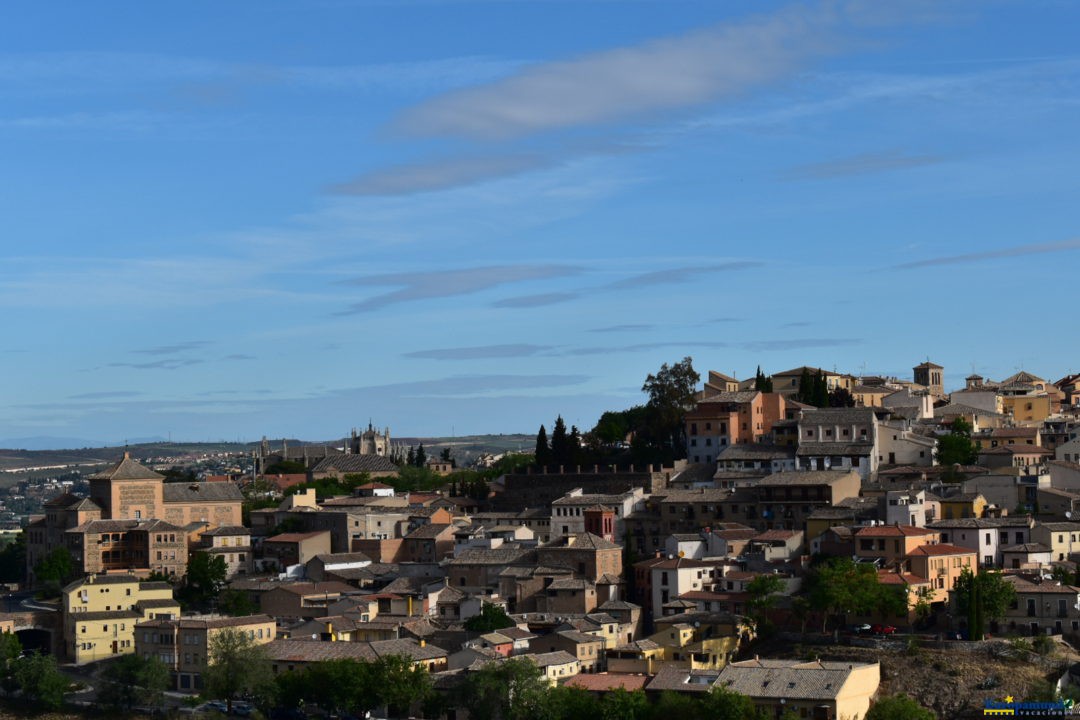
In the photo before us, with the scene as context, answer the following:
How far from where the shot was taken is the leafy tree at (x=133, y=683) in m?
61.2

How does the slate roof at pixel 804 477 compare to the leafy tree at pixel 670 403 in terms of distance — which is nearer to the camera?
the slate roof at pixel 804 477

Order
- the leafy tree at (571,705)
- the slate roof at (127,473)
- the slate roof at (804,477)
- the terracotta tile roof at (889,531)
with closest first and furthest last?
the leafy tree at (571,705), the terracotta tile roof at (889,531), the slate roof at (804,477), the slate roof at (127,473)

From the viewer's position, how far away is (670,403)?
282 feet

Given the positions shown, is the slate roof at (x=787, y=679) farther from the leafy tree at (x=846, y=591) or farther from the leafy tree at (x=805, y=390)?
the leafy tree at (x=805, y=390)

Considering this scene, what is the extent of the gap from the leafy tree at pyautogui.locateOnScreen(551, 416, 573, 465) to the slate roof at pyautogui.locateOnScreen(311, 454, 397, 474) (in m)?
23.6

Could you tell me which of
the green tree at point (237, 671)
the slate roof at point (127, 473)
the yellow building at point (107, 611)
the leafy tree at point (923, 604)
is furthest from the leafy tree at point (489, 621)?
the slate roof at point (127, 473)

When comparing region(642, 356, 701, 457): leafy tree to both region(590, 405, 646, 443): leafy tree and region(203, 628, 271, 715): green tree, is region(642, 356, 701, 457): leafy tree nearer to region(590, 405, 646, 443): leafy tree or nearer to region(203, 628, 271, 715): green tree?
region(590, 405, 646, 443): leafy tree

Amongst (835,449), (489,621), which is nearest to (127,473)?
(489,621)

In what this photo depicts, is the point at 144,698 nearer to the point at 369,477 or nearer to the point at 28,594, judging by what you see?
the point at 28,594

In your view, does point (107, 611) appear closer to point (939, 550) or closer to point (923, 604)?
point (923, 604)

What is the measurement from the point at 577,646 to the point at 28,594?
31.0 metres

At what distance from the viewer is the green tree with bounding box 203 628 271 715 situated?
5844 cm

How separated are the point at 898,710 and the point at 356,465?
61.9 meters

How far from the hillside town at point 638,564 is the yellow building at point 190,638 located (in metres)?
0.12
